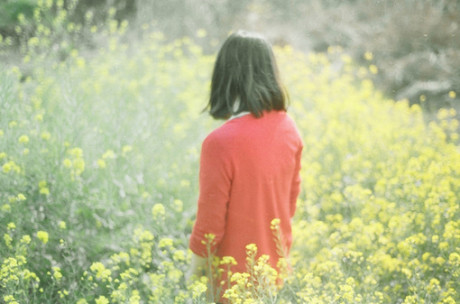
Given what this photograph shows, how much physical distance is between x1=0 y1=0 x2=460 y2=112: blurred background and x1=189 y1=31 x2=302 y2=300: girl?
3.23 m

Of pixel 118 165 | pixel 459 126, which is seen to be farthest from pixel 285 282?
pixel 459 126

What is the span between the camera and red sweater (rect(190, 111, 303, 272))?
2033 millimetres

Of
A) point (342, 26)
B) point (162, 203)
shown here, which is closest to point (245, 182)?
point (162, 203)

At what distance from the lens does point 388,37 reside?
6816mm

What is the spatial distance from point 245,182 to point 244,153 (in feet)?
0.47

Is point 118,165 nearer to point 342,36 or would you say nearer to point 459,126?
point 459,126

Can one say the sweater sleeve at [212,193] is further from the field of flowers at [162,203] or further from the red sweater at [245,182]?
the field of flowers at [162,203]

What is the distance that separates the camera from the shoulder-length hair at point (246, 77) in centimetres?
208

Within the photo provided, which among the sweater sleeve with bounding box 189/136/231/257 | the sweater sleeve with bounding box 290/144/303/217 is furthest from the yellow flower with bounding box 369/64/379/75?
the sweater sleeve with bounding box 189/136/231/257

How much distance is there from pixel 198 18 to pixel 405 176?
238 inches

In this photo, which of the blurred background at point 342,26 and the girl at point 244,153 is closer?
the girl at point 244,153

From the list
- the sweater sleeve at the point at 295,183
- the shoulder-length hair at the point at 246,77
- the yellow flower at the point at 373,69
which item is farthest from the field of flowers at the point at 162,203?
the yellow flower at the point at 373,69

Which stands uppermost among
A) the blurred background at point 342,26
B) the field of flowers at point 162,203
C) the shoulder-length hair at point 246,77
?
the blurred background at point 342,26

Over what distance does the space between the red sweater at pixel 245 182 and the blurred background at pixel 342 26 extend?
3.19m
